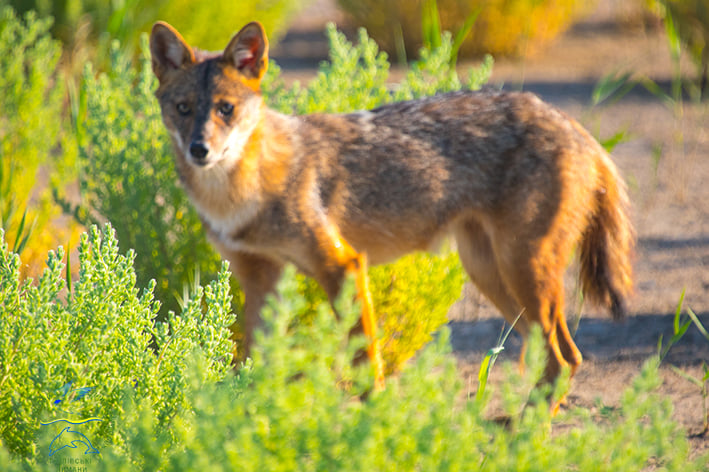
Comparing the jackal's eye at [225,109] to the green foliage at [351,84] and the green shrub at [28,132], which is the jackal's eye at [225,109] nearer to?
the green foliage at [351,84]

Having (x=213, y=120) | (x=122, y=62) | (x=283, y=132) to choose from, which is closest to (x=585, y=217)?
(x=283, y=132)

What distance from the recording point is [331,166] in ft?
12.5

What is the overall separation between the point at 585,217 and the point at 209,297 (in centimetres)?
207

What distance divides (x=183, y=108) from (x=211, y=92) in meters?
0.15

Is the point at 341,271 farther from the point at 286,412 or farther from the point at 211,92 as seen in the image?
the point at 286,412

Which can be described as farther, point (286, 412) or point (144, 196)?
point (144, 196)

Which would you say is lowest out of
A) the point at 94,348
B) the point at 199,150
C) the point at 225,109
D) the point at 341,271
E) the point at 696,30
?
the point at 696,30

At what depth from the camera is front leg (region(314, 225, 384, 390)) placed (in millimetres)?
3486

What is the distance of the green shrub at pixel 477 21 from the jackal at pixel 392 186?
6.20 m

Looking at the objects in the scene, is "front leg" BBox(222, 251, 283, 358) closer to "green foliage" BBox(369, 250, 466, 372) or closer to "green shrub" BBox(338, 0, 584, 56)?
"green foliage" BBox(369, 250, 466, 372)

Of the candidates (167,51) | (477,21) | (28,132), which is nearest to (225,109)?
(167,51)

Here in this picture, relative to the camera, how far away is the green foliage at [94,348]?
2316 mm

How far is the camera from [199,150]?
133 inches

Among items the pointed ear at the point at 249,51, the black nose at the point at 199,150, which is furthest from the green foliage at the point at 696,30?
the black nose at the point at 199,150
